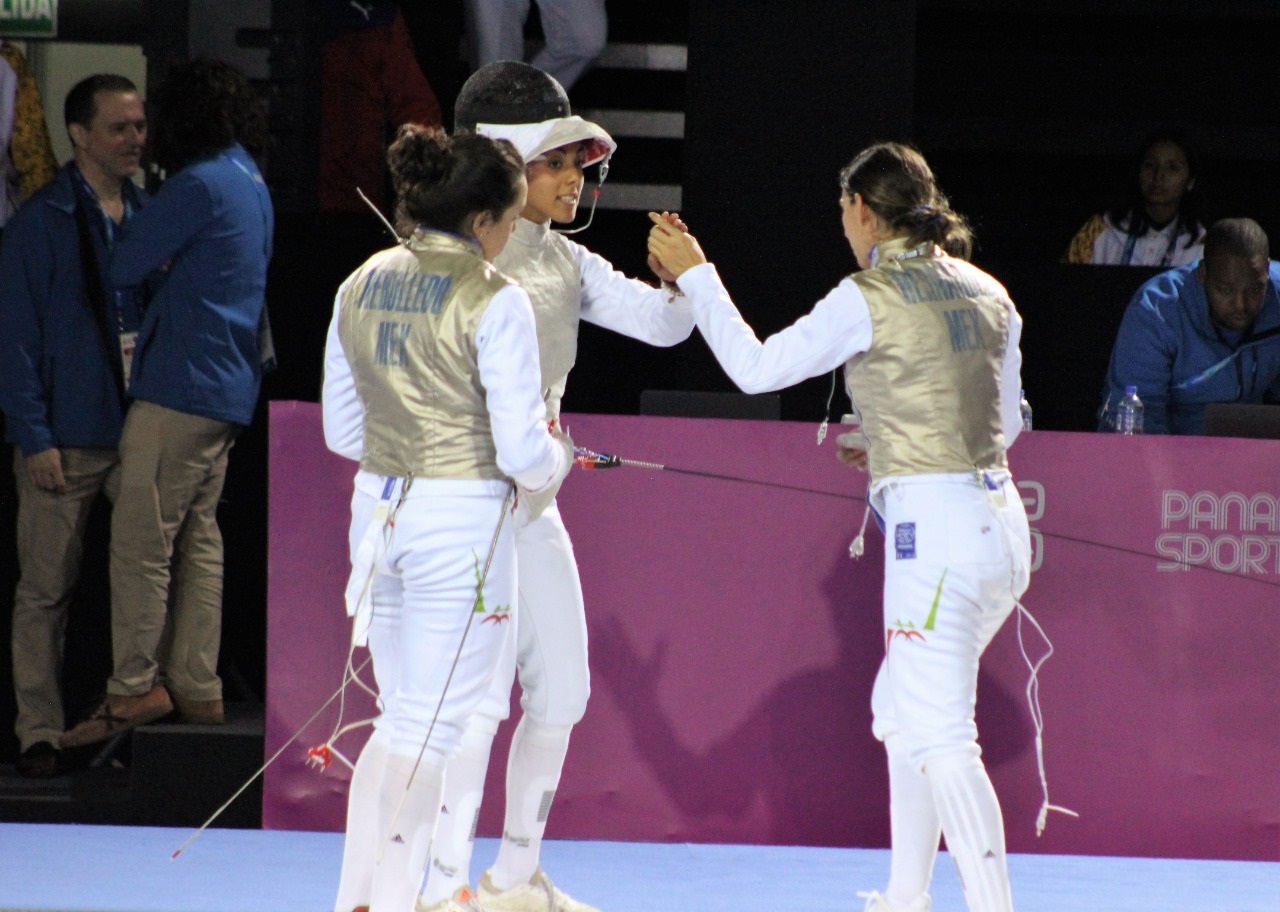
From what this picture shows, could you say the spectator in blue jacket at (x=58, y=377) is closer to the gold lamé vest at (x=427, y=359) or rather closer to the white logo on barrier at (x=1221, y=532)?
the gold lamé vest at (x=427, y=359)

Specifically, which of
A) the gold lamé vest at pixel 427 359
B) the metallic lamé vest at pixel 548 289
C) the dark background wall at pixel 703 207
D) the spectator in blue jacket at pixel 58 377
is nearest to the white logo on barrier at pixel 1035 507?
the dark background wall at pixel 703 207

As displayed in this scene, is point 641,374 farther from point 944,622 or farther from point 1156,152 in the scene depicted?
point 944,622

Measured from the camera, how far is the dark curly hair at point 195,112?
13.4ft

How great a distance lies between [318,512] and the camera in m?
3.87

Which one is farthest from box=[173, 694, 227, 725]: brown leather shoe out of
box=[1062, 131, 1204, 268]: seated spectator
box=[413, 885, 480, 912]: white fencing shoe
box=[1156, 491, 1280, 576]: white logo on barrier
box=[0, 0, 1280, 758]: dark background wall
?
box=[1062, 131, 1204, 268]: seated spectator

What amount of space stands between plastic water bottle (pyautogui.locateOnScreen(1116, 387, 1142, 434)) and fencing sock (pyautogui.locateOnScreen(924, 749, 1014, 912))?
1.98 meters

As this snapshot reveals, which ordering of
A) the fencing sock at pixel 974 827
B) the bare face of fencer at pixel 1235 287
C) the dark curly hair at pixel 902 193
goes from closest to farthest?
the fencing sock at pixel 974 827 < the dark curly hair at pixel 902 193 < the bare face of fencer at pixel 1235 287

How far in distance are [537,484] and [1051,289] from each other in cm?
326

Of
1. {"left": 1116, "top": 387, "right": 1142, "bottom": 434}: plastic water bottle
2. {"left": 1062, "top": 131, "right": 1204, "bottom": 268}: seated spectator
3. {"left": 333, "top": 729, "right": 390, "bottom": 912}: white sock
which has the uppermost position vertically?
{"left": 1062, "top": 131, "right": 1204, "bottom": 268}: seated spectator

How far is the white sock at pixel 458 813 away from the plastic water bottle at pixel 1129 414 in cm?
229

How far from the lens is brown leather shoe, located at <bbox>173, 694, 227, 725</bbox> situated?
13.3ft

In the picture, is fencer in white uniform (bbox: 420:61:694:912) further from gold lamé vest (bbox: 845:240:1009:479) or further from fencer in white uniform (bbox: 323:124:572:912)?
gold lamé vest (bbox: 845:240:1009:479)

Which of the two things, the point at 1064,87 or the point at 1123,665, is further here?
the point at 1064,87

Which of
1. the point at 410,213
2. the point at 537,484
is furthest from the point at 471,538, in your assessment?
the point at 410,213
